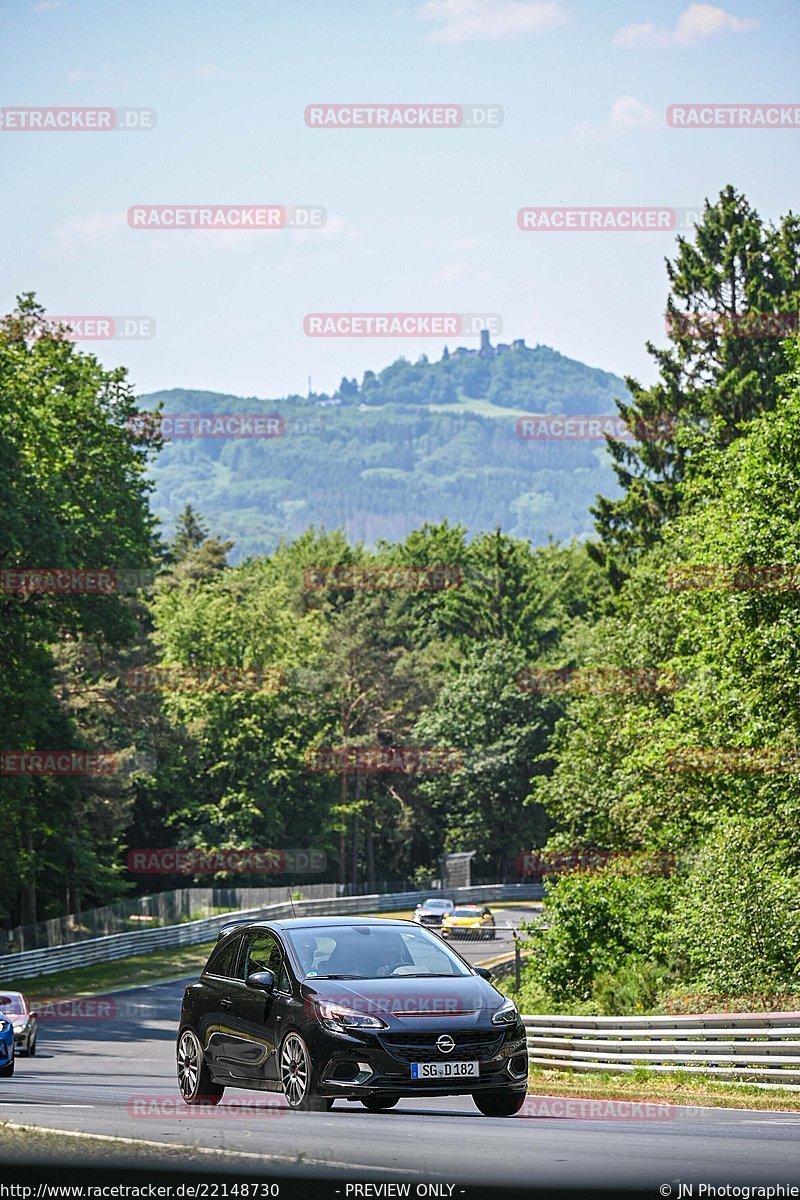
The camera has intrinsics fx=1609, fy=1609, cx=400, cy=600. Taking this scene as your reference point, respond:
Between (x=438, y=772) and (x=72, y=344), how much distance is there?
4475 centimetres

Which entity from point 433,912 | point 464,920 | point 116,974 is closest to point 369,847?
point 433,912

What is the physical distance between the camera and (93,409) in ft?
178

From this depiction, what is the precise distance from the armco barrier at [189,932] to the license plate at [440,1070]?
33990mm

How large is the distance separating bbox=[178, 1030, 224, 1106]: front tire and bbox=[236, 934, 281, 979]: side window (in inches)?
35.7

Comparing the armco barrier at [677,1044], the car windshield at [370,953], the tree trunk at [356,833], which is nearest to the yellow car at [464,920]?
the tree trunk at [356,833]

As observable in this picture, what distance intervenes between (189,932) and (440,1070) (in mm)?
54928

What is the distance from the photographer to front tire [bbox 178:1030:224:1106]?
13.5m

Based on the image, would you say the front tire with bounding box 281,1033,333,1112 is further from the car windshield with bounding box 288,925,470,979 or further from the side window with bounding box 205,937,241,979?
the side window with bounding box 205,937,241,979

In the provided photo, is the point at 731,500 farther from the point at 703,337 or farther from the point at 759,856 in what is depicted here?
the point at 703,337

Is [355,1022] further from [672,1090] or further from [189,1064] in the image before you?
[672,1090]

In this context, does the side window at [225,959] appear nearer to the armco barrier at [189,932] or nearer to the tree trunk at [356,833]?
the armco barrier at [189,932]

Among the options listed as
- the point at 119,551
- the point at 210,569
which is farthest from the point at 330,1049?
the point at 210,569

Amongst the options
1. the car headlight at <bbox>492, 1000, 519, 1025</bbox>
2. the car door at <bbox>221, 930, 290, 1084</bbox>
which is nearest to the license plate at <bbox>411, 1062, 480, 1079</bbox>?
the car headlight at <bbox>492, 1000, 519, 1025</bbox>

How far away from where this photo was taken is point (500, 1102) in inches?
477
